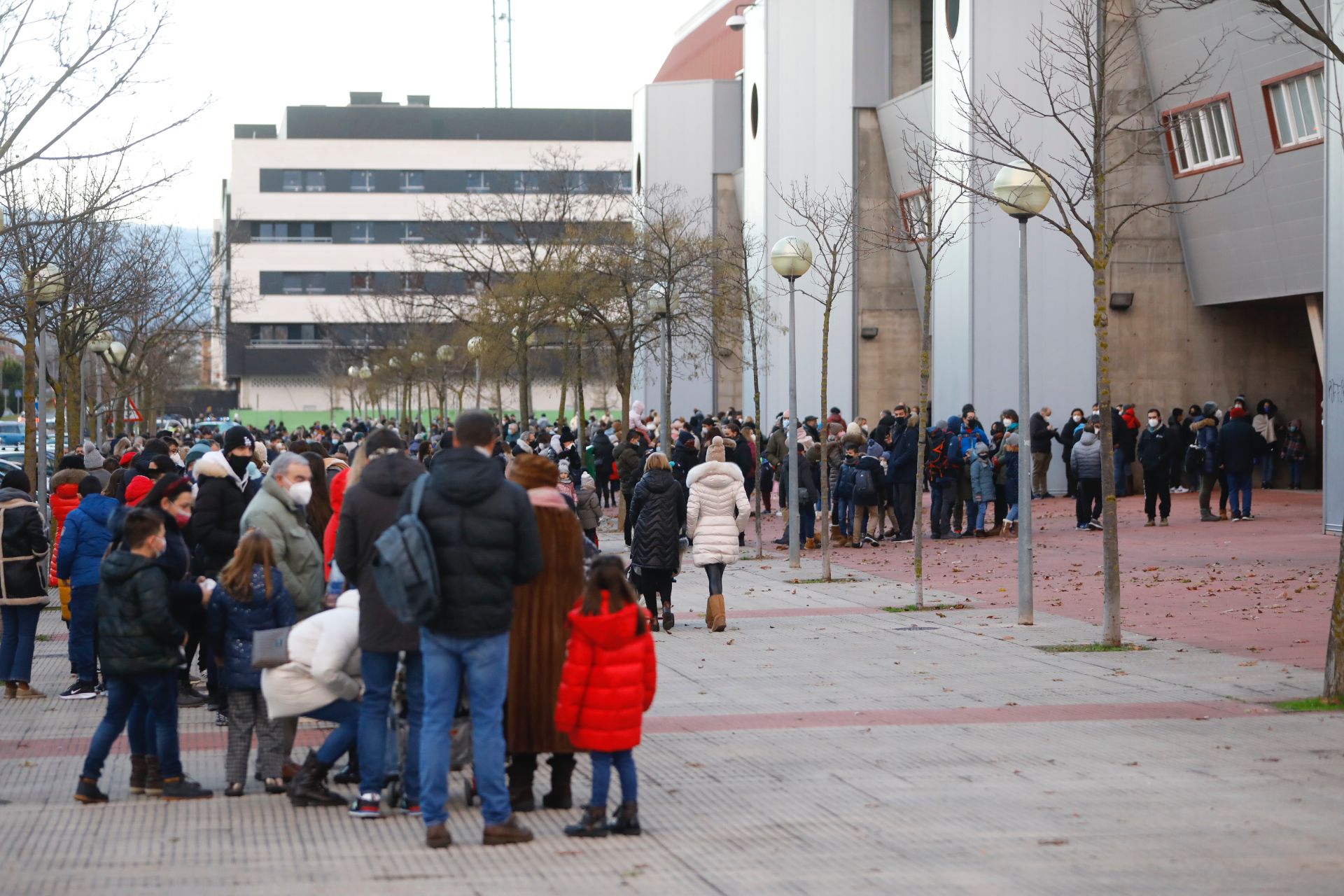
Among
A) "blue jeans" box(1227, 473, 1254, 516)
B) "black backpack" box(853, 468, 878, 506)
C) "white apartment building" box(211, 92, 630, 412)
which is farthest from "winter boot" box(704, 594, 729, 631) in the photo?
"white apartment building" box(211, 92, 630, 412)

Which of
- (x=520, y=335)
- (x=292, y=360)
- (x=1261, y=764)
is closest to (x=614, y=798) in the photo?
(x=1261, y=764)

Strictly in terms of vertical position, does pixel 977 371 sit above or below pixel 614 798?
above

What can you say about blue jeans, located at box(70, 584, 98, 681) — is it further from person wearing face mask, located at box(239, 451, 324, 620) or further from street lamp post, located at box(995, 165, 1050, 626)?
street lamp post, located at box(995, 165, 1050, 626)

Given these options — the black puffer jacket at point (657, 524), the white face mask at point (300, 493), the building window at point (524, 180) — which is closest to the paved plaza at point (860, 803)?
the white face mask at point (300, 493)

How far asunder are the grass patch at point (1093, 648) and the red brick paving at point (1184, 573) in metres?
0.63

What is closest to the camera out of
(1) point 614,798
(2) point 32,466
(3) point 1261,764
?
(1) point 614,798

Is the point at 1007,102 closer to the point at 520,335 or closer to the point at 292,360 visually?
Result: the point at 520,335

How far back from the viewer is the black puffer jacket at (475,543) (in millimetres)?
6531

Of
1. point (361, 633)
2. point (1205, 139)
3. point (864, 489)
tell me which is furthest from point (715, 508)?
point (1205, 139)

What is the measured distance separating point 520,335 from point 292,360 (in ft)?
214

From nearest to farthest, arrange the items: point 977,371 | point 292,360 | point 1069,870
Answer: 1. point 1069,870
2. point 977,371
3. point 292,360

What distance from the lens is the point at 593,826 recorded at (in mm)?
6871

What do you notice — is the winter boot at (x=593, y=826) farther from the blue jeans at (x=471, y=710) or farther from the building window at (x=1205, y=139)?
the building window at (x=1205, y=139)

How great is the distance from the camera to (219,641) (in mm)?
7941
